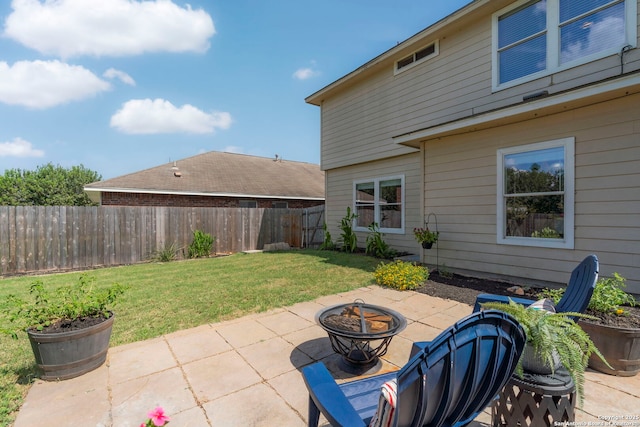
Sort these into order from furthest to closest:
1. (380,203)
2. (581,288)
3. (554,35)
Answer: (380,203) < (554,35) < (581,288)

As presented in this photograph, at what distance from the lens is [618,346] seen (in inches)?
102

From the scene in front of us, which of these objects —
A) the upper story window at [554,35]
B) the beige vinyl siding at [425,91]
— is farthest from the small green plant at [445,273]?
the upper story window at [554,35]

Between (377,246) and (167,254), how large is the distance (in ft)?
22.5

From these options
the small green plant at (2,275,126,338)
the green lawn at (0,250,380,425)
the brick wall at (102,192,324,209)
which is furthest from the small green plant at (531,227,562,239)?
the brick wall at (102,192,324,209)

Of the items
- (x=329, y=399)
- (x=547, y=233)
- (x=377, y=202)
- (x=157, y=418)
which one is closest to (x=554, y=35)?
(x=547, y=233)

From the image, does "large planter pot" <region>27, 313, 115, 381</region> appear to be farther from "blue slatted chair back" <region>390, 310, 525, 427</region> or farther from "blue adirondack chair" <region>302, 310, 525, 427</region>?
"blue slatted chair back" <region>390, 310, 525, 427</region>

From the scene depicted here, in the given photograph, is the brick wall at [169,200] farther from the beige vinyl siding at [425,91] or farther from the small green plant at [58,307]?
the small green plant at [58,307]

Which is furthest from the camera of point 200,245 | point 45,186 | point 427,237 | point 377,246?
point 45,186

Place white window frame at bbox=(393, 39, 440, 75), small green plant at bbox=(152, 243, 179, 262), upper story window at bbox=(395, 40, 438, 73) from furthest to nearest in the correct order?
small green plant at bbox=(152, 243, 179, 262) → upper story window at bbox=(395, 40, 438, 73) → white window frame at bbox=(393, 39, 440, 75)

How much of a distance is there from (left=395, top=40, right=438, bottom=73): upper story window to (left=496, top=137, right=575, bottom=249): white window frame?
3635 millimetres

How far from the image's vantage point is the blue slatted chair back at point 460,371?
1.14 m

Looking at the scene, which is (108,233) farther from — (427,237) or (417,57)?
(417,57)

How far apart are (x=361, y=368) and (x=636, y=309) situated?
300cm

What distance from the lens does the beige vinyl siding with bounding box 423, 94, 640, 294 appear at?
447 cm
